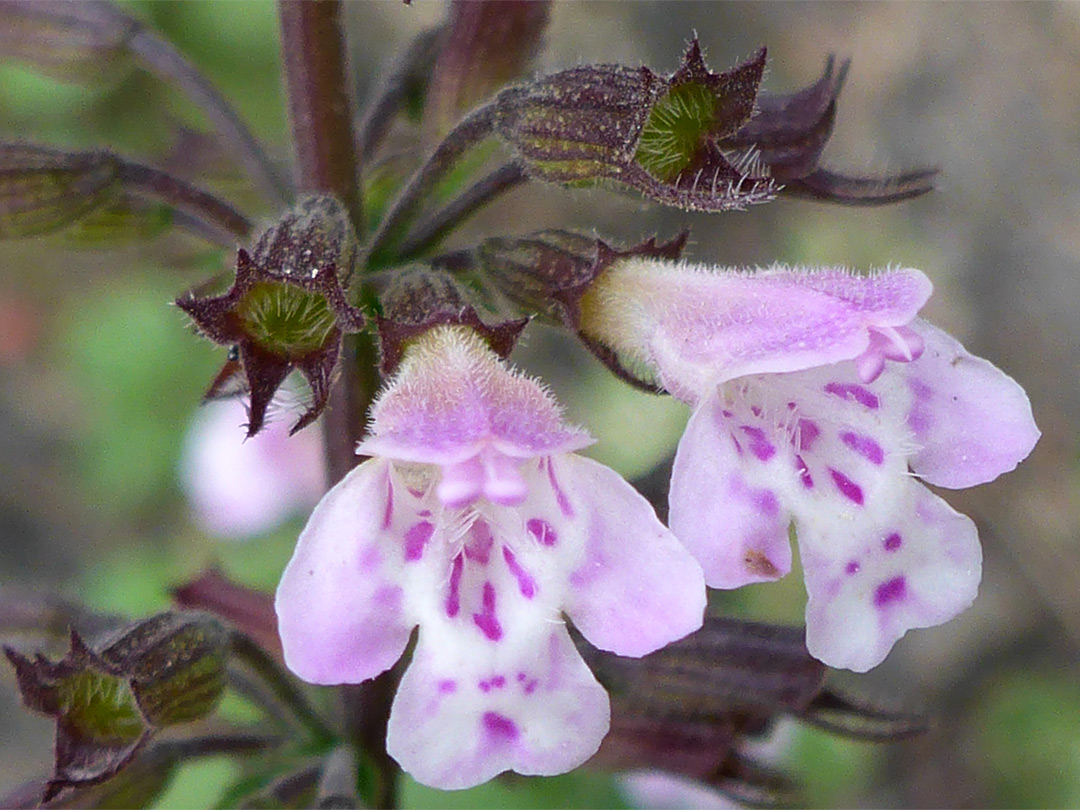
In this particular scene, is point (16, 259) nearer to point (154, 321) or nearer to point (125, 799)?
point (154, 321)

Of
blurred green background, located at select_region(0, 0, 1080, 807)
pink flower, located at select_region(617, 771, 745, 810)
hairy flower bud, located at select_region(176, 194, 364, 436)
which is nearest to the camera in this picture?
hairy flower bud, located at select_region(176, 194, 364, 436)

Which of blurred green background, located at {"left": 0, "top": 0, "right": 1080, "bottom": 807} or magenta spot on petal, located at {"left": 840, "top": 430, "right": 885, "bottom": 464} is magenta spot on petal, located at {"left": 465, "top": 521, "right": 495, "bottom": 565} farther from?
blurred green background, located at {"left": 0, "top": 0, "right": 1080, "bottom": 807}

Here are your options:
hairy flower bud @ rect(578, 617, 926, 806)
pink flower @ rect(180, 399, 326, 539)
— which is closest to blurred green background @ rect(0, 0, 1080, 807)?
pink flower @ rect(180, 399, 326, 539)

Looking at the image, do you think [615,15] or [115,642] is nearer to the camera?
[115,642]

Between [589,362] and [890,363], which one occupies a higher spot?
[890,363]

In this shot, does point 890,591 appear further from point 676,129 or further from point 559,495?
point 676,129

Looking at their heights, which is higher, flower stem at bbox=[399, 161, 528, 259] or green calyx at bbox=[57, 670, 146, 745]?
flower stem at bbox=[399, 161, 528, 259]

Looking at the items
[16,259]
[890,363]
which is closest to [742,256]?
[16,259]
